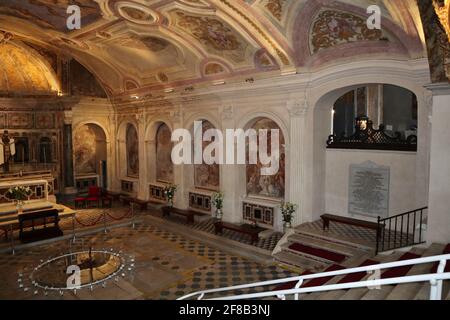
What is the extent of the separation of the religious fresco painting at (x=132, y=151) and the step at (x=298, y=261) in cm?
1175

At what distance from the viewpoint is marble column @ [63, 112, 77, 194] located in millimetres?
17328

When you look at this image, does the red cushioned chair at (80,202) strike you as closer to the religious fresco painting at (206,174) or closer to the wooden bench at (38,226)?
the wooden bench at (38,226)

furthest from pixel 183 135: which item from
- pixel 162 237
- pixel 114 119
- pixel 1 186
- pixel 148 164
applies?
pixel 1 186

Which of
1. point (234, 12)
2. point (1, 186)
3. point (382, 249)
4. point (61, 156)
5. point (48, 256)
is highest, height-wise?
point (234, 12)

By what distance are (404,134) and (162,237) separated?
11723 millimetres

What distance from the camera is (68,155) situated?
1742 cm

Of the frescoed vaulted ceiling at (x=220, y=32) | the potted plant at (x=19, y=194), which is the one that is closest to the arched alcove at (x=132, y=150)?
the frescoed vaulted ceiling at (x=220, y=32)

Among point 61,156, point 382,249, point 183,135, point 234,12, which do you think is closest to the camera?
point 382,249

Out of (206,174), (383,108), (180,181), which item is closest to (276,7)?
(206,174)

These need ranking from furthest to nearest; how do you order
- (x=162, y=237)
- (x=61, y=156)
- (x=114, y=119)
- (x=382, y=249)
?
(x=114, y=119) < (x=61, y=156) < (x=162, y=237) < (x=382, y=249)

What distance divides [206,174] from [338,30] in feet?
26.7

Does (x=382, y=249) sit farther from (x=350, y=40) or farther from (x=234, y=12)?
(x=234, y=12)

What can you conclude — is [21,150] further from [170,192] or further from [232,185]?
[232,185]

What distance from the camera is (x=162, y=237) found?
11781 mm
